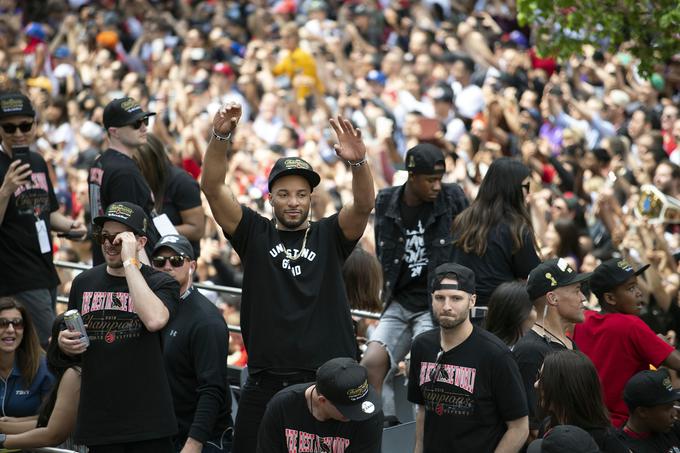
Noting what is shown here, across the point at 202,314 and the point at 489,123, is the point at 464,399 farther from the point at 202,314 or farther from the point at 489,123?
the point at 489,123

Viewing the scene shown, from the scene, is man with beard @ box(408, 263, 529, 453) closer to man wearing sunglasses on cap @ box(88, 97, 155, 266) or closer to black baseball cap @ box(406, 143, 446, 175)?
black baseball cap @ box(406, 143, 446, 175)

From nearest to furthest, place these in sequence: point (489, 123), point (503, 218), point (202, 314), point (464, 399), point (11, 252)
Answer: point (464, 399) → point (202, 314) → point (503, 218) → point (11, 252) → point (489, 123)

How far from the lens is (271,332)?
6160 millimetres

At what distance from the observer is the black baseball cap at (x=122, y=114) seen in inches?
313

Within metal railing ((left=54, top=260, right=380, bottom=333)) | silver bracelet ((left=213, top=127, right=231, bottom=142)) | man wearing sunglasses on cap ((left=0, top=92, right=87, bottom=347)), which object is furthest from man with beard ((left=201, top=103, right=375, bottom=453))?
man wearing sunglasses on cap ((left=0, top=92, right=87, bottom=347))

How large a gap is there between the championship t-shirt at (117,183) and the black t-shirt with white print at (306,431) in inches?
96.3

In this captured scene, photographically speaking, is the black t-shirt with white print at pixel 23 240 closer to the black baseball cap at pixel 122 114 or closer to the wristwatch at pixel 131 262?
the black baseball cap at pixel 122 114

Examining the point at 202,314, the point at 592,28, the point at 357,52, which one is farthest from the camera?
the point at 357,52

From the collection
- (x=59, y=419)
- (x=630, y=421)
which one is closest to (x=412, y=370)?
(x=630, y=421)

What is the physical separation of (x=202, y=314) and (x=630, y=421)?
2.51 metres

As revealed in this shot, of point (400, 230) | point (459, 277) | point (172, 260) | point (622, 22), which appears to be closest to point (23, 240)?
point (172, 260)

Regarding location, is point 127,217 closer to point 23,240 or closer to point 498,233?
point 23,240

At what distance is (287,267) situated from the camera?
6.21 meters

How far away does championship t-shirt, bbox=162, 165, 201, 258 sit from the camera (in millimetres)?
8438
